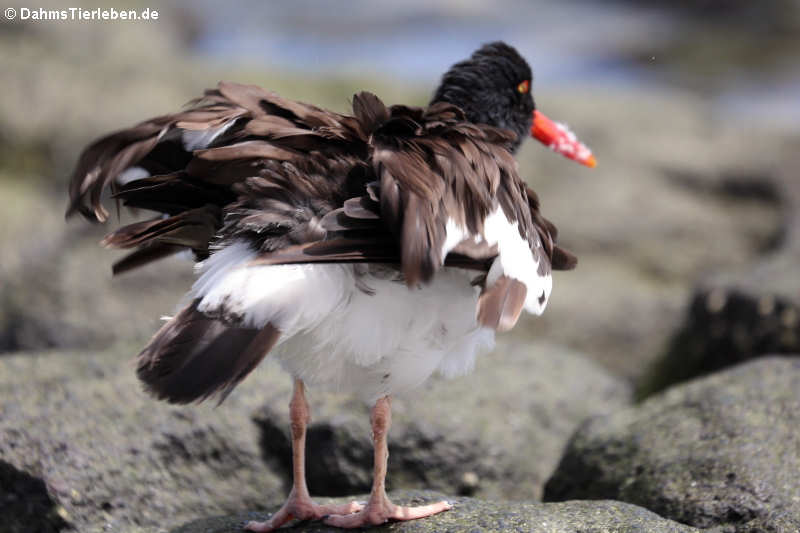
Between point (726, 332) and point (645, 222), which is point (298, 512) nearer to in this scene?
point (726, 332)

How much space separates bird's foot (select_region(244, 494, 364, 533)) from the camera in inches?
123

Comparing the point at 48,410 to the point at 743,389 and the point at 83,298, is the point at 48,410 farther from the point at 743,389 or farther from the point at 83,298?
the point at 743,389

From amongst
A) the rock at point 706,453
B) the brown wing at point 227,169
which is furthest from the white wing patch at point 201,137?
the rock at point 706,453

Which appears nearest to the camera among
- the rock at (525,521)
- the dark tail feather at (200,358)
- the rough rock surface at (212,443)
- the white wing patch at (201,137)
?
the dark tail feather at (200,358)

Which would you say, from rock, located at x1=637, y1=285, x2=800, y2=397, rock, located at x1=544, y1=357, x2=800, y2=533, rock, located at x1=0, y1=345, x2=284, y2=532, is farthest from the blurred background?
rock, located at x1=544, y1=357, x2=800, y2=533

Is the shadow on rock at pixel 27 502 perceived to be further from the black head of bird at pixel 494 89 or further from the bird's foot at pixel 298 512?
the black head of bird at pixel 494 89

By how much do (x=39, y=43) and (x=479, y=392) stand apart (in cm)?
689

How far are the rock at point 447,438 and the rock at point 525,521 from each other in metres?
0.66

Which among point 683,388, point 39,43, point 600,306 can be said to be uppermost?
point 39,43

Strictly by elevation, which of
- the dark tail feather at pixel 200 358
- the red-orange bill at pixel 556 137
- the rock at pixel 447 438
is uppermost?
the red-orange bill at pixel 556 137

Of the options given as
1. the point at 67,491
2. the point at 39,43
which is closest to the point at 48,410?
the point at 67,491

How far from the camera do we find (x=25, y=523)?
10.5 ft

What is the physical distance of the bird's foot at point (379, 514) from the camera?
121 inches

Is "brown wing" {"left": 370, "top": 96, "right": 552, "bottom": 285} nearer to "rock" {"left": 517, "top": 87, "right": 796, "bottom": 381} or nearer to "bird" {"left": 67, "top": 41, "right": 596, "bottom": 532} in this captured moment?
"bird" {"left": 67, "top": 41, "right": 596, "bottom": 532}
